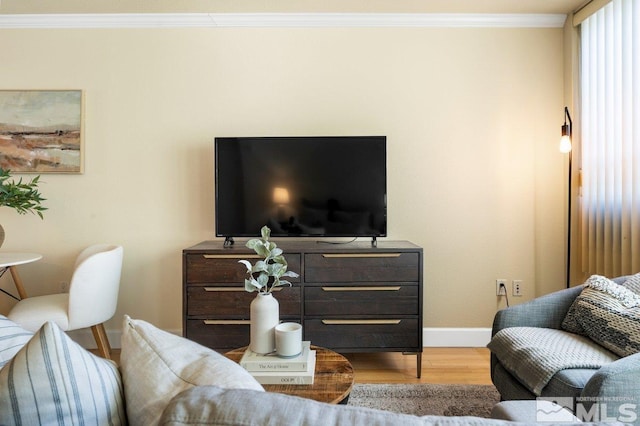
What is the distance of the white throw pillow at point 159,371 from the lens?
0.66m

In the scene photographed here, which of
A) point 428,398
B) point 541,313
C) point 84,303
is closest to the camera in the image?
point 541,313

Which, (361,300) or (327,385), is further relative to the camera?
(361,300)

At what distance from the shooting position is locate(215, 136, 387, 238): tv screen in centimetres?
268

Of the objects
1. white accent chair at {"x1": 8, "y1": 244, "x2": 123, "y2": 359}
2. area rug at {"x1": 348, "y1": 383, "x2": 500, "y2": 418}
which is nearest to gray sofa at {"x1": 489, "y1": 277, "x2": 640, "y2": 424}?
area rug at {"x1": 348, "y1": 383, "x2": 500, "y2": 418}

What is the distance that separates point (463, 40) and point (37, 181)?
3345 millimetres

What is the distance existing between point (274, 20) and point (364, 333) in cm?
232

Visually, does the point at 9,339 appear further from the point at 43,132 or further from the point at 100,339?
the point at 43,132

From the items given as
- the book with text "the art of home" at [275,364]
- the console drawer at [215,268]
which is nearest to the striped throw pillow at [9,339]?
the book with text "the art of home" at [275,364]

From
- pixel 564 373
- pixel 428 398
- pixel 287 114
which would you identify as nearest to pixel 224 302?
pixel 428 398

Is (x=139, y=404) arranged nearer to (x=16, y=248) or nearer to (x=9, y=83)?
(x=16, y=248)

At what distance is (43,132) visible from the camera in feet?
9.51

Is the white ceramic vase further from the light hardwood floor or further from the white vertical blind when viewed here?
the white vertical blind

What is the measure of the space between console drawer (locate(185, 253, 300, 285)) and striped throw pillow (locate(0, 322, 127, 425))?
176 centimetres

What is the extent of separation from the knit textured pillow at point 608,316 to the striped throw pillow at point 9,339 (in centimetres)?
202
